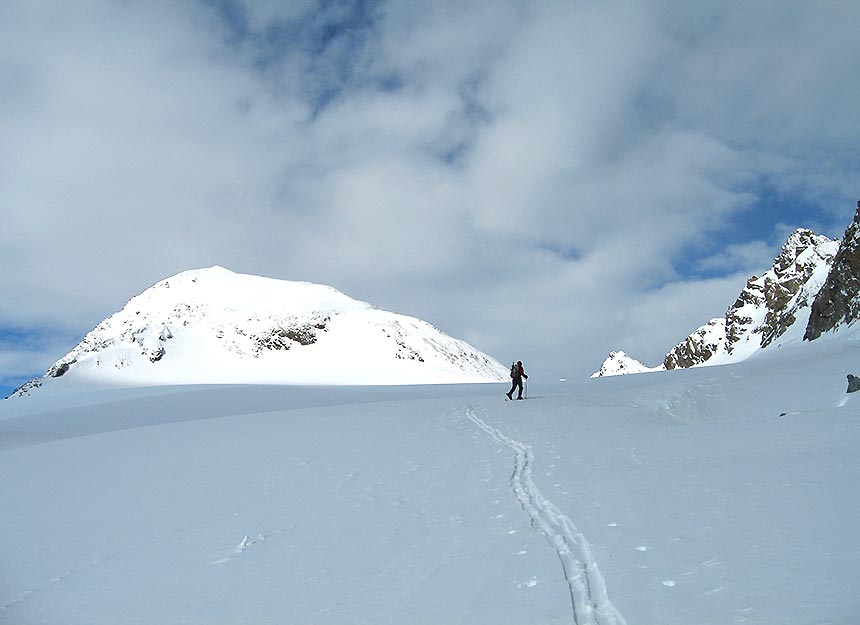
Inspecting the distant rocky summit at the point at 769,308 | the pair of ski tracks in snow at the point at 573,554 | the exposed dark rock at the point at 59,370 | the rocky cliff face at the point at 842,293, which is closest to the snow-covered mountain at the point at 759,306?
the distant rocky summit at the point at 769,308

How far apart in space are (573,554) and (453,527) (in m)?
1.73

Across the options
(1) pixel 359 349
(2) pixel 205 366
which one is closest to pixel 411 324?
(1) pixel 359 349

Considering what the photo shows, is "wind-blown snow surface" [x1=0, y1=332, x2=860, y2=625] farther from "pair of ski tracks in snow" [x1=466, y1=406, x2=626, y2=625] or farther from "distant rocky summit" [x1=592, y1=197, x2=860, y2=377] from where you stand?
"distant rocky summit" [x1=592, y1=197, x2=860, y2=377]

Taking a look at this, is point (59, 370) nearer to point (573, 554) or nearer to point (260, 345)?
point (260, 345)

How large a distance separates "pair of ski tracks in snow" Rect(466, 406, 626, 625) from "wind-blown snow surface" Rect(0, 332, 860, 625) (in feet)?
0.08

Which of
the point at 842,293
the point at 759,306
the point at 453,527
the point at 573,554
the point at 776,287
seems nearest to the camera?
the point at 573,554

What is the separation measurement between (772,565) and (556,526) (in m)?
2.22

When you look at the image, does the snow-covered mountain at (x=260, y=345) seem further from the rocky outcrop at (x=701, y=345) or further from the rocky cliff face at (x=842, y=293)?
the rocky outcrop at (x=701, y=345)

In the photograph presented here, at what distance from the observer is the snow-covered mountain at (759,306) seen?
12688 centimetres

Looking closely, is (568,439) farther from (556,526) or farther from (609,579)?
(609,579)

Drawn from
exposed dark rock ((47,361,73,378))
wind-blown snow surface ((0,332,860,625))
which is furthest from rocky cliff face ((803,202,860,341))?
Answer: exposed dark rock ((47,361,73,378))

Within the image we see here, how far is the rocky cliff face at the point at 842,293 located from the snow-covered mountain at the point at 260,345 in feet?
120

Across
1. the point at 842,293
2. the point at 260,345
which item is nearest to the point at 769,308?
the point at 842,293

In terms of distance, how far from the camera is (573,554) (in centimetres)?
559
